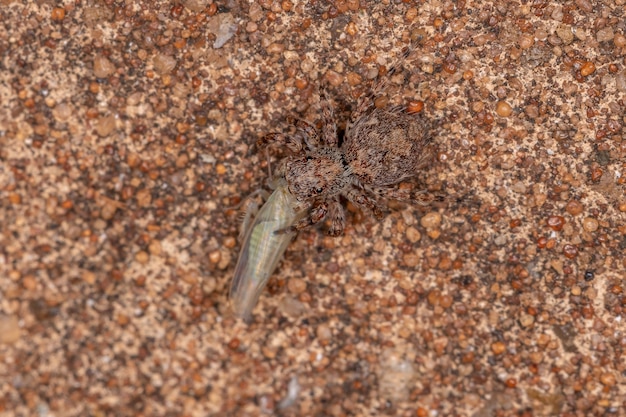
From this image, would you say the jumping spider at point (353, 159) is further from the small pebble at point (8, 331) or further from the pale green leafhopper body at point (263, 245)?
the small pebble at point (8, 331)

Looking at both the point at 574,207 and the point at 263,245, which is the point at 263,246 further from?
the point at 574,207

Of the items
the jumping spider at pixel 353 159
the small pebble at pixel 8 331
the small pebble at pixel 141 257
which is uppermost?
the jumping spider at pixel 353 159

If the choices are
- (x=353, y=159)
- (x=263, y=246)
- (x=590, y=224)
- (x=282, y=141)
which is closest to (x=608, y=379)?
(x=590, y=224)

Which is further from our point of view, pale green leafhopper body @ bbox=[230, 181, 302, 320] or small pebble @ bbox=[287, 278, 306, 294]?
small pebble @ bbox=[287, 278, 306, 294]

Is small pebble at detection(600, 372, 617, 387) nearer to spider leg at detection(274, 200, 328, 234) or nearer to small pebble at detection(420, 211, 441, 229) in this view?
small pebble at detection(420, 211, 441, 229)

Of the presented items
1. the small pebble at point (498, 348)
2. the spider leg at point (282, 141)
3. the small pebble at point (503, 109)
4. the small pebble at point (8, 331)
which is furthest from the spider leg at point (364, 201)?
the small pebble at point (8, 331)

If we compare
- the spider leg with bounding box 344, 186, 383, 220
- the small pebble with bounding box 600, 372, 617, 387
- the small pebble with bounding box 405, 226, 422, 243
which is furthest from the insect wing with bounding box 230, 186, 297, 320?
the small pebble with bounding box 600, 372, 617, 387
